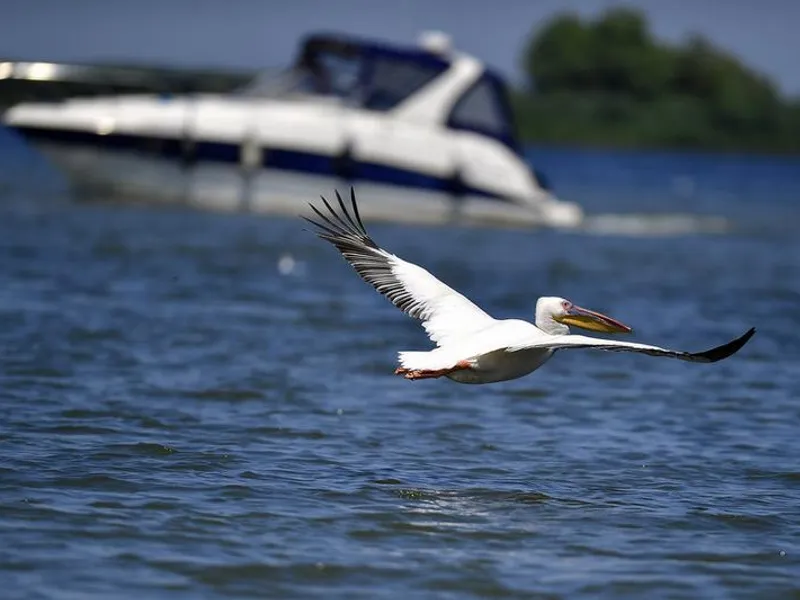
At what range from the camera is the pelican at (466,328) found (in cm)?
831

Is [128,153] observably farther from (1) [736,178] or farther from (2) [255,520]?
(1) [736,178]

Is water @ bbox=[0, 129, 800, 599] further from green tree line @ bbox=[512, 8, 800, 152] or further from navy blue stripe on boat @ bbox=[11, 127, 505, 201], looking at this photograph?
green tree line @ bbox=[512, 8, 800, 152]

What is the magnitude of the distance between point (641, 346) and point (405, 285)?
219cm

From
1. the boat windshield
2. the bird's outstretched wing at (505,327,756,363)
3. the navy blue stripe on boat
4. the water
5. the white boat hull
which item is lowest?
the water

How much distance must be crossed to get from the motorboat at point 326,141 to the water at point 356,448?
4.92 m

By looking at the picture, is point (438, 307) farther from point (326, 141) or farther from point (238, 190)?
point (238, 190)

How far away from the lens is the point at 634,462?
372 inches

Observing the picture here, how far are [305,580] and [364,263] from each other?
3.03 meters

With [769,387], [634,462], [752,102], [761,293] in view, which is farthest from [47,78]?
[752,102]

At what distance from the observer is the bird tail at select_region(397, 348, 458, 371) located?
27.4 feet

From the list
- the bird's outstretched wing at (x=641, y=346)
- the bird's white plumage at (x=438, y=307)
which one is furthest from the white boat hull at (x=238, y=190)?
the bird's outstretched wing at (x=641, y=346)

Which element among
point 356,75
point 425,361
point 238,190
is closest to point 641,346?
point 425,361

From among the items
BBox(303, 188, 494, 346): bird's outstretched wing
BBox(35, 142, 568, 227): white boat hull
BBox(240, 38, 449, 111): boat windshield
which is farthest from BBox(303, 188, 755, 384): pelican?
BBox(240, 38, 449, 111): boat windshield

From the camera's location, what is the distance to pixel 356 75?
25.0 m
